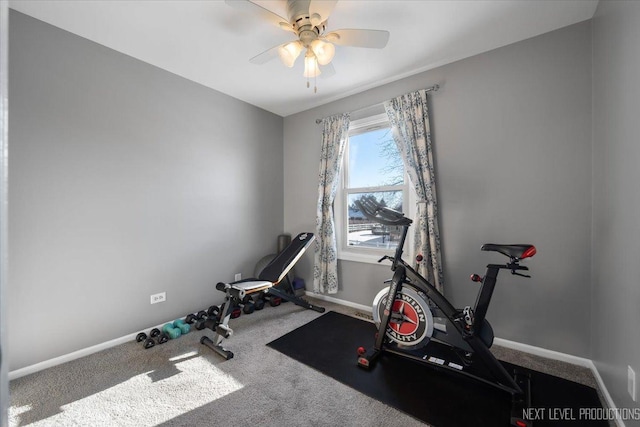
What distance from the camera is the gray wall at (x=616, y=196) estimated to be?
1.34 m

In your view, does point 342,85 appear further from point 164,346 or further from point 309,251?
point 164,346

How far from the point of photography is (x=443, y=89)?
2.65m

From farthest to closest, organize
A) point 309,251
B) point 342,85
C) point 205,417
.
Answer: point 309,251 < point 342,85 < point 205,417

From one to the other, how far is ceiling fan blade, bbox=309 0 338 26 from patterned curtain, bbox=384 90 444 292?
1.41 metres

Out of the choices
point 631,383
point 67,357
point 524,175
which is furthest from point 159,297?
point 524,175

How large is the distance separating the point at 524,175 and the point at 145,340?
3747 mm

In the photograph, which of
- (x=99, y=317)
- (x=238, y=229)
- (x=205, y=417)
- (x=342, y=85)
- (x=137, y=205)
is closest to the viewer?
(x=205, y=417)

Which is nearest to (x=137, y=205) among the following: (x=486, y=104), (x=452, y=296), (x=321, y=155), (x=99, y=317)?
(x=99, y=317)

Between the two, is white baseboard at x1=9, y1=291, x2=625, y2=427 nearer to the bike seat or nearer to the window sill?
the bike seat

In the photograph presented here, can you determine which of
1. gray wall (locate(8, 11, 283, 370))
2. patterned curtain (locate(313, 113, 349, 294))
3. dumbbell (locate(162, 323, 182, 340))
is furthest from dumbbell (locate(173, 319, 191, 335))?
patterned curtain (locate(313, 113, 349, 294))

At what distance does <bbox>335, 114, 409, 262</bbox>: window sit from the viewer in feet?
10.2

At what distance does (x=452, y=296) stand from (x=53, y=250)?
3.54m

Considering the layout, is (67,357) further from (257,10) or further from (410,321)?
(257,10)

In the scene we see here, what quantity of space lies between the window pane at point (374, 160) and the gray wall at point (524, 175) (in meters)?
0.53
